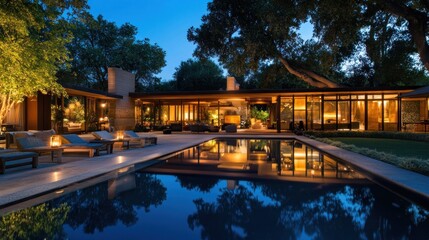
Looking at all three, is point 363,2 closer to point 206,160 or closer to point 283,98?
point 206,160

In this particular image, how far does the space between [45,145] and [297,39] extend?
17465 millimetres

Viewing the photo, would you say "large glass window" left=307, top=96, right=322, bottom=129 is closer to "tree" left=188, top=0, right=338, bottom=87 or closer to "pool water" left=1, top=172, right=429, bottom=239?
"tree" left=188, top=0, right=338, bottom=87

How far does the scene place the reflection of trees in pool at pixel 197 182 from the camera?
642 cm

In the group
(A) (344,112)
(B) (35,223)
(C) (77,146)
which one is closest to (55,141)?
(C) (77,146)

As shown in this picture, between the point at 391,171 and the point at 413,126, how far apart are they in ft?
57.2

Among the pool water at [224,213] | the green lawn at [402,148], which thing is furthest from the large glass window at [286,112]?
the pool water at [224,213]

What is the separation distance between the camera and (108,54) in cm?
3309

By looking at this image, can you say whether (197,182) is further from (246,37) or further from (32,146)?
(246,37)

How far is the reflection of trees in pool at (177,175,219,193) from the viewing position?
6422 mm

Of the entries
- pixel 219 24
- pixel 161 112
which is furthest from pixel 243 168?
pixel 161 112

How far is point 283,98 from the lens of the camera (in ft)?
79.7

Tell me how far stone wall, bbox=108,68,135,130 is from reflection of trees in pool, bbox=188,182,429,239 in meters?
20.3

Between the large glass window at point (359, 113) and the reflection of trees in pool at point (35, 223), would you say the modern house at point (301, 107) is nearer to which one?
the large glass window at point (359, 113)

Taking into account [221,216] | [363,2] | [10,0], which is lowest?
[221,216]
